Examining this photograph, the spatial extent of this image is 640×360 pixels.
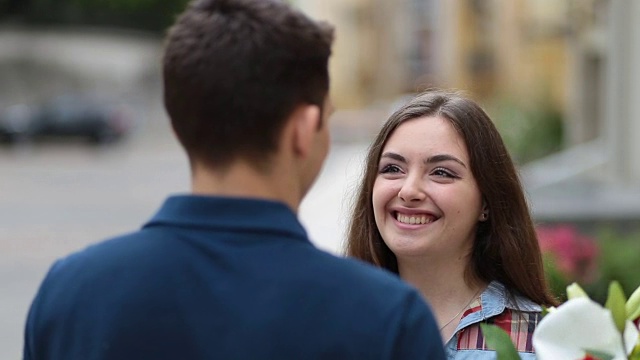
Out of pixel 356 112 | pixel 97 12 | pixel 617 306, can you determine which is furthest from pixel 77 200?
pixel 97 12

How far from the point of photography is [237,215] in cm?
174

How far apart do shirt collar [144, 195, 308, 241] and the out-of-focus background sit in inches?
66.4

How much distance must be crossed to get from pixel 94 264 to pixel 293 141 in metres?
0.37

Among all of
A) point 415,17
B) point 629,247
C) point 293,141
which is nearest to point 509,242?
point 293,141

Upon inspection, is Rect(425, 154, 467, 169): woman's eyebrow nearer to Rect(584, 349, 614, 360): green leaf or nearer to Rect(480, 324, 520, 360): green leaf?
Rect(480, 324, 520, 360): green leaf

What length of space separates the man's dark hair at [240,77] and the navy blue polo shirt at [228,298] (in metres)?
0.10

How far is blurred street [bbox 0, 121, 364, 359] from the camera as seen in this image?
40.1 ft

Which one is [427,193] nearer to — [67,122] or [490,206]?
[490,206]

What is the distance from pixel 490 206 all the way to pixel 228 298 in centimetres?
132

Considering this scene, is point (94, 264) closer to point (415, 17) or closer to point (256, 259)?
point (256, 259)

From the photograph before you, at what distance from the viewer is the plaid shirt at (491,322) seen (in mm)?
2620

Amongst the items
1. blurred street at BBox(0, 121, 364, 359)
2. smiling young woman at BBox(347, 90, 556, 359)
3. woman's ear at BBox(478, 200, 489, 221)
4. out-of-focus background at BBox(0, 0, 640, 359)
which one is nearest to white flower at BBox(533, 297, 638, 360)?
smiling young woman at BBox(347, 90, 556, 359)

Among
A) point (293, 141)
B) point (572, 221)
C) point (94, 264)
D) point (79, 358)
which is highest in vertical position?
point (293, 141)

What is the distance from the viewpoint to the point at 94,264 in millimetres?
1747
